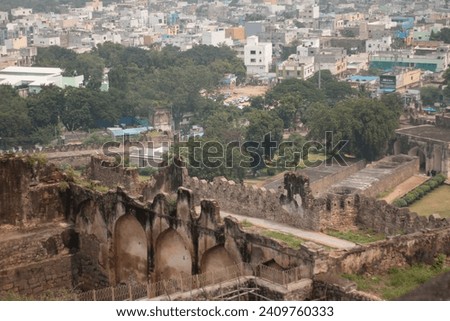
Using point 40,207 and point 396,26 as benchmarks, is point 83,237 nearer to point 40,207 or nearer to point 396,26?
point 40,207

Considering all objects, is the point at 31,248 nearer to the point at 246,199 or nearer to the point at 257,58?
the point at 246,199

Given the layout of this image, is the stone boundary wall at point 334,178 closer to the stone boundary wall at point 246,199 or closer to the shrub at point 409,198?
the shrub at point 409,198

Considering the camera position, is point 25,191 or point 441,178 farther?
point 441,178

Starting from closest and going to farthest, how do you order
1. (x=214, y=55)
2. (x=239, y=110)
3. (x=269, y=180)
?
(x=269, y=180), (x=239, y=110), (x=214, y=55)

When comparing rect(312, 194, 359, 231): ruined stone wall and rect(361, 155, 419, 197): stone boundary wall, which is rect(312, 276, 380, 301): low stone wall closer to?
rect(312, 194, 359, 231): ruined stone wall

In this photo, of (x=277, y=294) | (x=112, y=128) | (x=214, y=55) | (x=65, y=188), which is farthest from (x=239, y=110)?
(x=277, y=294)

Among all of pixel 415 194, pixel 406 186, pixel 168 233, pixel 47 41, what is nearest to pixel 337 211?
pixel 168 233

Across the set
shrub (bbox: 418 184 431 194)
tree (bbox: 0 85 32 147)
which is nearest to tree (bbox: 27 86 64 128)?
tree (bbox: 0 85 32 147)
